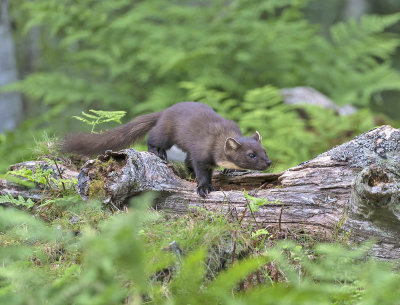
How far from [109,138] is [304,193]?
6.76 ft

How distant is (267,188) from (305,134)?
3.34 metres

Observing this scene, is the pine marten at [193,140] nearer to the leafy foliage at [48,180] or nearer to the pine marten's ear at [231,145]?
the pine marten's ear at [231,145]

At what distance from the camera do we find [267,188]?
4.29 meters

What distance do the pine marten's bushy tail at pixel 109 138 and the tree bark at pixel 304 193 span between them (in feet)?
2.94

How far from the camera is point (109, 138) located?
5.04 m

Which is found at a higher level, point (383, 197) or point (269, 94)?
point (383, 197)

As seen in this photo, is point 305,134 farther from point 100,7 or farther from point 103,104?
point 100,7

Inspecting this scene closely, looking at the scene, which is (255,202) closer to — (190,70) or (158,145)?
(158,145)

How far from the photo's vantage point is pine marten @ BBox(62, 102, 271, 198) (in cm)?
487

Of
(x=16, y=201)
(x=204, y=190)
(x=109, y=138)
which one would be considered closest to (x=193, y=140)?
(x=109, y=138)

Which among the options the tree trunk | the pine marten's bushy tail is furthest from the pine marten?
the tree trunk

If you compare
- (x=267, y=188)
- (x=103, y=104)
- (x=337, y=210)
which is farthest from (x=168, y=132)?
(x=103, y=104)

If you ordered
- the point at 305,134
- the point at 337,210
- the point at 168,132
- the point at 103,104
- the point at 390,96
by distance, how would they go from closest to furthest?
1. the point at 337,210
2. the point at 168,132
3. the point at 305,134
4. the point at 103,104
5. the point at 390,96

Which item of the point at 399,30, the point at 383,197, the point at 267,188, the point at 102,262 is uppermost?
the point at 102,262
